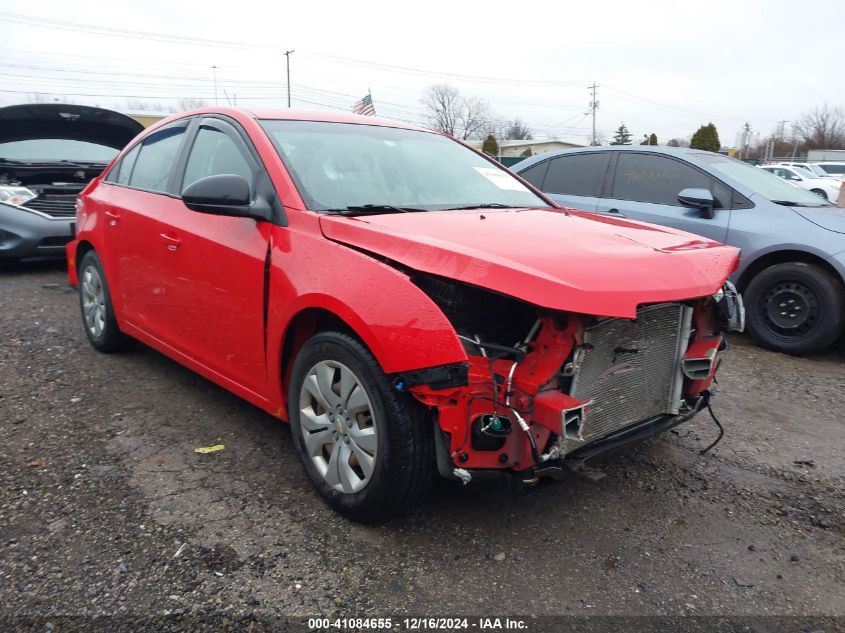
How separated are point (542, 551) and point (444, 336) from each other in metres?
0.95

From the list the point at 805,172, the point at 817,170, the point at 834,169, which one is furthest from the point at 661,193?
the point at 834,169

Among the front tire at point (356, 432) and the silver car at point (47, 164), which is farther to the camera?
the silver car at point (47, 164)

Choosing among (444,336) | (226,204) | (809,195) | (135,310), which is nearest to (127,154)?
(135,310)

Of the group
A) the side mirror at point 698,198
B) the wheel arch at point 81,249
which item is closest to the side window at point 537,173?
the side mirror at point 698,198

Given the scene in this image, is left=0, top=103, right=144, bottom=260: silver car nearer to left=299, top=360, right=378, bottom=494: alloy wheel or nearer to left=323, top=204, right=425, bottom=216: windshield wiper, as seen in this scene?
left=323, top=204, right=425, bottom=216: windshield wiper

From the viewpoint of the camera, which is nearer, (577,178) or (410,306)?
(410,306)

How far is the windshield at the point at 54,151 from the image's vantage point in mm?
7547

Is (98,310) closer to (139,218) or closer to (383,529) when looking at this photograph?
(139,218)

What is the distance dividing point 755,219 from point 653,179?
1.00 meters

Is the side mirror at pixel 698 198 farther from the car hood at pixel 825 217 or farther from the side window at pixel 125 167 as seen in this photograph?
the side window at pixel 125 167

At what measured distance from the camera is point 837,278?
15.6 feet

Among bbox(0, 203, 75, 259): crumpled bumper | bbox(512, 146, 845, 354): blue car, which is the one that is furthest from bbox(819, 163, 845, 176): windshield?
bbox(0, 203, 75, 259): crumpled bumper

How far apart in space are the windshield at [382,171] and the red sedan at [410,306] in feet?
0.04

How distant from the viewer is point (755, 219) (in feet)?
16.9
